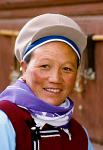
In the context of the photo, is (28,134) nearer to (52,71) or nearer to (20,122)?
(20,122)

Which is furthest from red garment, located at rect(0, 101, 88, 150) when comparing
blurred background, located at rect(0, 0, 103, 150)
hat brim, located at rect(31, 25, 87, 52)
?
blurred background, located at rect(0, 0, 103, 150)

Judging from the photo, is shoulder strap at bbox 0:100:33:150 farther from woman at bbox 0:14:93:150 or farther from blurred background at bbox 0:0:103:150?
blurred background at bbox 0:0:103:150

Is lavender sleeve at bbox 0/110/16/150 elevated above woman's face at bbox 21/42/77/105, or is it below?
below

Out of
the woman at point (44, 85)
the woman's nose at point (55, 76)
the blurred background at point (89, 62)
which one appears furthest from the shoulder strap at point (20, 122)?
the blurred background at point (89, 62)

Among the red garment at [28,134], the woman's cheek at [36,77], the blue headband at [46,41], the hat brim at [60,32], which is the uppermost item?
the hat brim at [60,32]

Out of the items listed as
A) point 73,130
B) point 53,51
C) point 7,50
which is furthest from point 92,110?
point 53,51

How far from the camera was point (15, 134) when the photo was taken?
1.54 meters

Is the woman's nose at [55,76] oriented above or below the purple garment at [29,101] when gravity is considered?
above

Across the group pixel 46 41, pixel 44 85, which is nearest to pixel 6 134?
pixel 44 85

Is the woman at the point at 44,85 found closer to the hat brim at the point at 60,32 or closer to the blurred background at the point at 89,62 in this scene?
the hat brim at the point at 60,32

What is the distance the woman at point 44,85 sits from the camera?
1588mm

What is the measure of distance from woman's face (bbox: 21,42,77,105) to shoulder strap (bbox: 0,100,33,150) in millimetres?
81

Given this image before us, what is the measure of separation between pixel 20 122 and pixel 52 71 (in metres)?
0.19

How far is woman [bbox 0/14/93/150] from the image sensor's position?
1.59 meters
